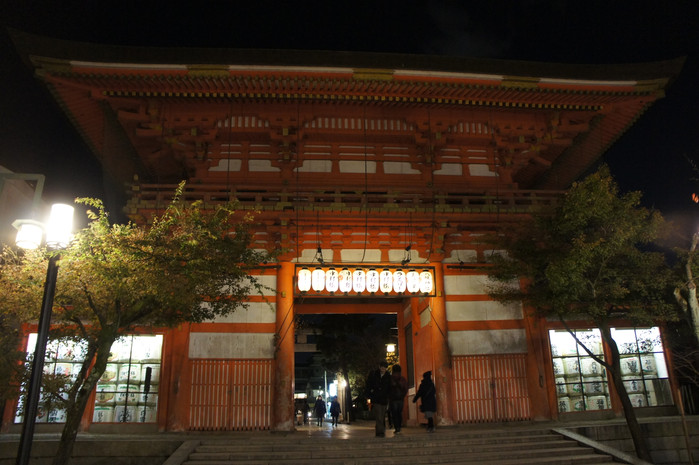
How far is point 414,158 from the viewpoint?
1655 centimetres

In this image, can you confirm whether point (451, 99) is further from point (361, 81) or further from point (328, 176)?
point (328, 176)

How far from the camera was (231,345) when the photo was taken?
47.7ft

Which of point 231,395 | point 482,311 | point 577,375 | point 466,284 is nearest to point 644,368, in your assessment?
point 577,375

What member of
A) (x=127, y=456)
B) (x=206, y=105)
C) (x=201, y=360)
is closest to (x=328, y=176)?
(x=206, y=105)

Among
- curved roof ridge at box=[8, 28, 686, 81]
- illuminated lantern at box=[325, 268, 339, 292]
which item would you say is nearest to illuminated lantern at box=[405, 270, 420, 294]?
illuminated lantern at box=[325, 268, 339, 292]

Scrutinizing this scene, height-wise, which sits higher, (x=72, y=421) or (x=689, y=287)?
(x=689, y=287)

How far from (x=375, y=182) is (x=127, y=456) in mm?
10018

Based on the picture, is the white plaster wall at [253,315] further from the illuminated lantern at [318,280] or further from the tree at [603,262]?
the tree at [603,262]

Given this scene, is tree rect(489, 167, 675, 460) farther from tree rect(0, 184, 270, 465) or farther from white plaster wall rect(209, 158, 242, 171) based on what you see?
white plaster wall rect(209, 158, 242, 171)

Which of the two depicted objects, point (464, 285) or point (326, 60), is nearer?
point (326, 60)

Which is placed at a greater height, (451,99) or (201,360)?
(451,99)

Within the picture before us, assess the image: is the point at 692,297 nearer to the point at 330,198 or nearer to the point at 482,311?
the point at 482,311

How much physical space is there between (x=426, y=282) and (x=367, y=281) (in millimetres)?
1775

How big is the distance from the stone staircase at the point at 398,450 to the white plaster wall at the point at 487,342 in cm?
299
